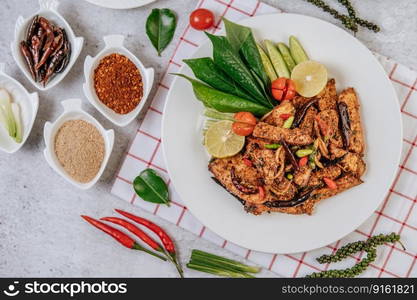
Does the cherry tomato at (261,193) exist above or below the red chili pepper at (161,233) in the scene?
above

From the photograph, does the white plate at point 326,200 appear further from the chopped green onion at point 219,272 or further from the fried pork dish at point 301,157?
the chopped green onion at point 219,272

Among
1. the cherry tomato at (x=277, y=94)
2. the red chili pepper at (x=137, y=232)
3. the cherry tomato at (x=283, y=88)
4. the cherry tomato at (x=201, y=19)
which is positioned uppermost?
the cherry tomato at (x=201, y=19)

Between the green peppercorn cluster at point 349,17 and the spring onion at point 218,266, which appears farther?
the spring onion at point 218,266

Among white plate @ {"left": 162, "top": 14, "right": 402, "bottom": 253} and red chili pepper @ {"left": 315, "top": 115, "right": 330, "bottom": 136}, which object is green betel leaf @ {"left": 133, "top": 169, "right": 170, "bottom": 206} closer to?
white plate @ {"left": 162, "top": 14, "right": 402, "bottom": 253}

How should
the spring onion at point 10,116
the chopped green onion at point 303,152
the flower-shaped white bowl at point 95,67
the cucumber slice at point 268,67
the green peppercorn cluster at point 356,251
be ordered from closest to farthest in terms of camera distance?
1. the chopped green onion at point 303,152
2. the cucumber slice at point 268,67
3. the green peppercorn cluster at point 356,251
4. the flower-shaped white bowl at point 95,67
5. the spring onion at point 10,116

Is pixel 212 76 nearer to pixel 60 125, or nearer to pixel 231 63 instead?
pixel 231 63

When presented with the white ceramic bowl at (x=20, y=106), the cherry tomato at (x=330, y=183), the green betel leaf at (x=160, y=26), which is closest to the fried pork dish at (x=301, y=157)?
the cherry tomato at (x=330, y=183)

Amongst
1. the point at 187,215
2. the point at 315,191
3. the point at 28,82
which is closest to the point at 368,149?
the point at 315,191

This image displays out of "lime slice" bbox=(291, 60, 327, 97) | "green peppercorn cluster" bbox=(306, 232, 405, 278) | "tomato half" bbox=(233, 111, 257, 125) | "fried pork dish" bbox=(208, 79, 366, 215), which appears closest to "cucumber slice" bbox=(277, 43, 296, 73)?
"lime slice" bbox=(291, 60, 327, 97)
